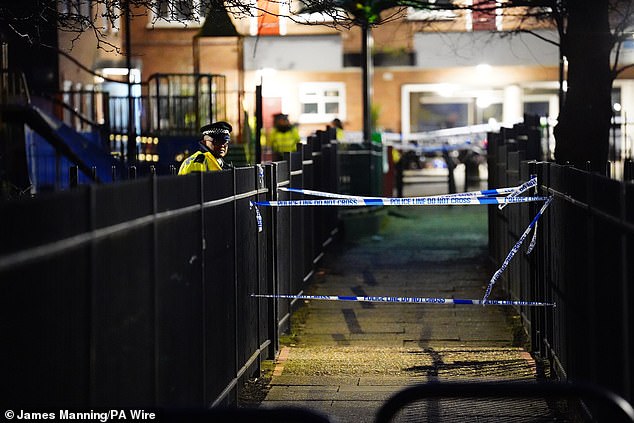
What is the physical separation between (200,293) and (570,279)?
265cm

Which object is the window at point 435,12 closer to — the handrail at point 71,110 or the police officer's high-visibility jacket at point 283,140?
the police officer's high-visibility jacket at point 283,140

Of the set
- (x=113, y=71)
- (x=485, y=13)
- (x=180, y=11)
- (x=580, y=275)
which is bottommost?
(x=580, y=275)

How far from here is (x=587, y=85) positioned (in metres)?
17.0

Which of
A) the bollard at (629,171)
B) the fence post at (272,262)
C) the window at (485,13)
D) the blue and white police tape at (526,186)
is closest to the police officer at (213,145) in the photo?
the fence post at (272,262)

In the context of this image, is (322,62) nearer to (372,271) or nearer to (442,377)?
(372,271)

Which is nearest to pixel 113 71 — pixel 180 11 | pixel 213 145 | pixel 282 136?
pixel 282 136

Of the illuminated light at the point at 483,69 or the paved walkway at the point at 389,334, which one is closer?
Answer: the paved walkway at the point at 389,334

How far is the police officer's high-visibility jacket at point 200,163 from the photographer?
1227 cm

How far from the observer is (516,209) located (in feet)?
44.8

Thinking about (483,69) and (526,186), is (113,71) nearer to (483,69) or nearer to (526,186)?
(483,69)

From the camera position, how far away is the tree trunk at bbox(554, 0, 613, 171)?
1666 cm

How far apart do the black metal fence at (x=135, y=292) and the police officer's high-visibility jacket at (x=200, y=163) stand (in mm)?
854

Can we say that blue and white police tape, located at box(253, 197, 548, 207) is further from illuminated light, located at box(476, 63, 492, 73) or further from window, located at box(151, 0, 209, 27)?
illuminated light, located at box(476, 63, 492, 73)

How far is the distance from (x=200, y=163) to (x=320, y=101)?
32456 millimetres
